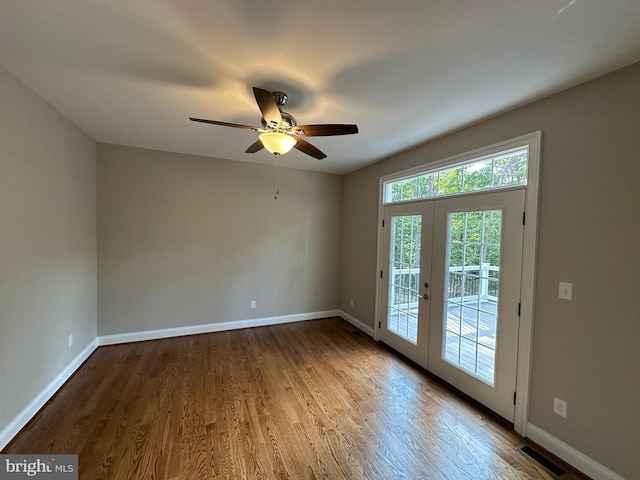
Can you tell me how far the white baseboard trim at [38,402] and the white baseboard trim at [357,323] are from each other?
3.58 m

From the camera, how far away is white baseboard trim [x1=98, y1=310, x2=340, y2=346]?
347 cm

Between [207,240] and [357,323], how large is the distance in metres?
2.71

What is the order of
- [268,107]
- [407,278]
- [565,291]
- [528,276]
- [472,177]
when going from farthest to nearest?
[407,278]
[472,177]
[528,276]
[565,291]
[268,107]

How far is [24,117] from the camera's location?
1.97 meters

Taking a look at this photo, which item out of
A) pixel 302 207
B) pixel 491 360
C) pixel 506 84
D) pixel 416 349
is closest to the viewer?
pixel 506 84

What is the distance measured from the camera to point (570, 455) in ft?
5.83

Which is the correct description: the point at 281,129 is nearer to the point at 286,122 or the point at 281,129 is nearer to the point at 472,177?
the point at 286,122

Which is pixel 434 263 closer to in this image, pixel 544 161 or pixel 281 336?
pixel 544 161

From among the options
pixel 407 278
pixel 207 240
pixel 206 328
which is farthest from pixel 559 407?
pixel 207 240

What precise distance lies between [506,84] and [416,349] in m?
2.71

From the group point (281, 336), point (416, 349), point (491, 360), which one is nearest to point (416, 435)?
point (491, 360)

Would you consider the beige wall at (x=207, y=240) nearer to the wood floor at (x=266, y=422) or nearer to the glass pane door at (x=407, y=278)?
the wood floor at (x=266, y=422)

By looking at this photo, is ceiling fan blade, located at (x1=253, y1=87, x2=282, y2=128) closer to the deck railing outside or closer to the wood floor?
the deck railing outside

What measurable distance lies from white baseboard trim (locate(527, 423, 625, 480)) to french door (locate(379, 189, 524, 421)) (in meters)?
0.18
